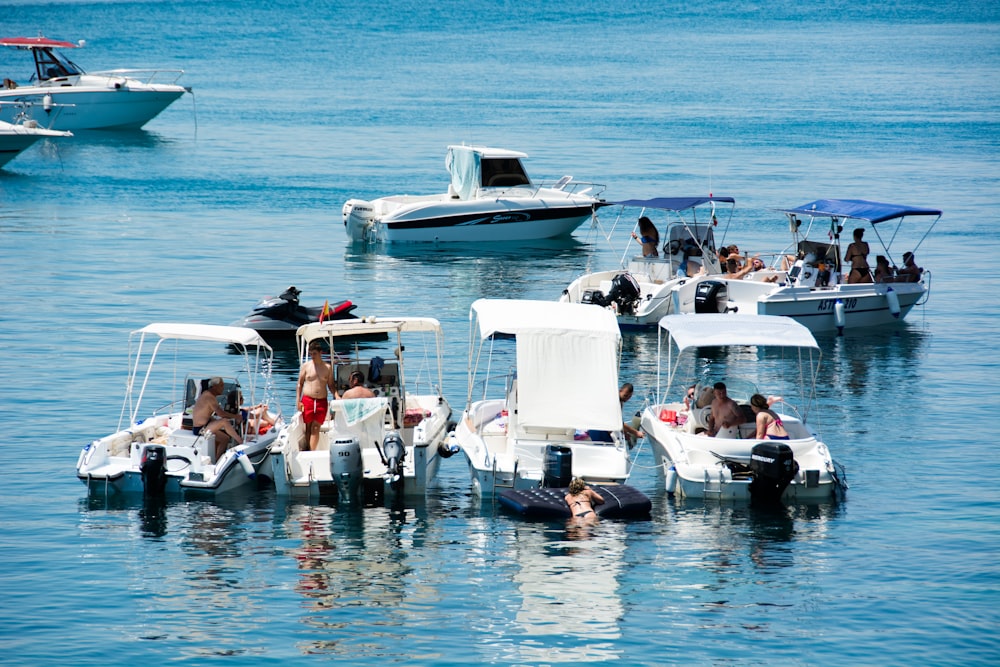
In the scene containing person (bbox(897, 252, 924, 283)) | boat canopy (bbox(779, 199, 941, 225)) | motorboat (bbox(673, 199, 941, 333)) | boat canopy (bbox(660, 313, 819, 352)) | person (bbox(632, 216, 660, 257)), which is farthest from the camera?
person (bbox(632, 216, 660, 257))

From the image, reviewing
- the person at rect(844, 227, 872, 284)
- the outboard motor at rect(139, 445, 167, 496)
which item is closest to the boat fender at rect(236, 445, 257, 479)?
the outboard motor at rect(139, 445, 167, 496)

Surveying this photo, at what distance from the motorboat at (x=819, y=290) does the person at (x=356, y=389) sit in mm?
12223

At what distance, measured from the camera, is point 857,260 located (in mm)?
33062

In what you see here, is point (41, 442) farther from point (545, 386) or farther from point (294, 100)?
point (294, 100)

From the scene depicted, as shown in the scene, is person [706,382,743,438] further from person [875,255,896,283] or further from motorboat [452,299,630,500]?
person [875,255,896,283]

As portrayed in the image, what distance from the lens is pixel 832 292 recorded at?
3241 cm

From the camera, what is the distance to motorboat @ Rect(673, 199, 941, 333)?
31891 millimetres

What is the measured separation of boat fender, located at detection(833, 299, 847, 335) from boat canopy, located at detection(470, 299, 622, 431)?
12603 millimetres

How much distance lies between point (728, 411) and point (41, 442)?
11864mm

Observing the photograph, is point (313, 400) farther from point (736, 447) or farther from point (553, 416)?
point (736, 447)

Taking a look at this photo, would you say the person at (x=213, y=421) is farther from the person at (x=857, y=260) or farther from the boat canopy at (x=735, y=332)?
the person at (x=857, y=260)

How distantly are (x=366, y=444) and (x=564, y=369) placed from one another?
3274 mm

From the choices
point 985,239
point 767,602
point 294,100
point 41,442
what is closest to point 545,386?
point 767,602

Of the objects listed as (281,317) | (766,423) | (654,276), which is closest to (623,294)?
(654,276)
